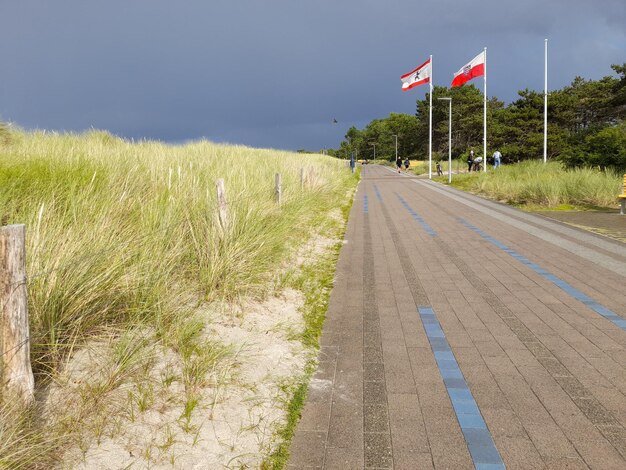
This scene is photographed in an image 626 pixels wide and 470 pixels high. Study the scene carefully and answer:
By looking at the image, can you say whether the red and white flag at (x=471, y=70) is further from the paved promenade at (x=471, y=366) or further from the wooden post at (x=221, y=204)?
the wooden post at (x=221, y=204)

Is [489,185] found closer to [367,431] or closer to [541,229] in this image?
[541,229]

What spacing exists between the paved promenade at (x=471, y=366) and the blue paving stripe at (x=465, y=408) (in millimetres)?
10

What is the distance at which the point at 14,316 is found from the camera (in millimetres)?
2885

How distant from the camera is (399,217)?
609 inches

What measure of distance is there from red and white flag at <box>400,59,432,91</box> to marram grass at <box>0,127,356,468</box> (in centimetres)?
3380

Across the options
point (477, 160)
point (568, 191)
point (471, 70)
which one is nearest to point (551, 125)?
point (477, 160)

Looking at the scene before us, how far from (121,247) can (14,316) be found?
69.5 inches

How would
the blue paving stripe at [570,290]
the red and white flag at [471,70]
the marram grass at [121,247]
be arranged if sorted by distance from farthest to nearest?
the red and white flag at [471,70] < the blue paving stripe at [570,290] < the marram grass at [121,247]

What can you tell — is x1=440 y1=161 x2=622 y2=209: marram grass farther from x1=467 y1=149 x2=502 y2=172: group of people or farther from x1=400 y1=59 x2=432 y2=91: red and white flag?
x1=400 y1=59 x2=432 y2=91: red and white flag

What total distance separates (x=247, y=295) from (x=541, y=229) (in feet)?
29.6

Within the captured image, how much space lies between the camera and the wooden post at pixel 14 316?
283 cm

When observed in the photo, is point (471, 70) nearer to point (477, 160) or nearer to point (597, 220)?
point (477, 160)

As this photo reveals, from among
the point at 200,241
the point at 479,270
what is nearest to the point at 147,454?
the point at 200,241

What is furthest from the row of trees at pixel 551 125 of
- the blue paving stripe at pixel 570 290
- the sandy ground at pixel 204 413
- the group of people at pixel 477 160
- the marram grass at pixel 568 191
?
the sandy ground at pixel 204 413
